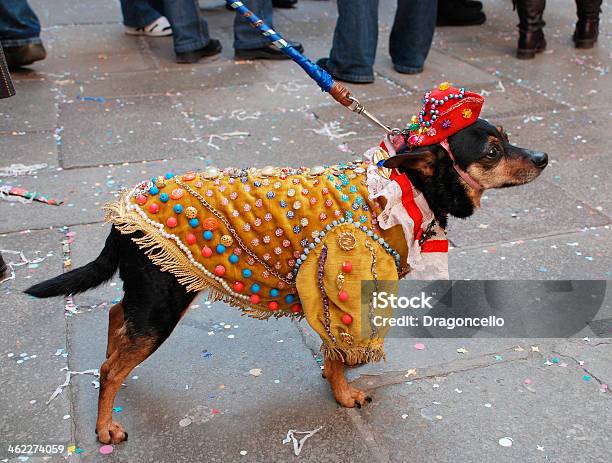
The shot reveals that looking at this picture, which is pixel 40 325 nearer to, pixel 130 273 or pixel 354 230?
pixel 130 273

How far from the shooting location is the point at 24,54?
6.82 meters

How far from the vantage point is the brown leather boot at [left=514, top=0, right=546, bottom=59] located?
7.16m

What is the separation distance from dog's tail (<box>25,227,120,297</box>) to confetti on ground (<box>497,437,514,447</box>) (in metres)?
1.59

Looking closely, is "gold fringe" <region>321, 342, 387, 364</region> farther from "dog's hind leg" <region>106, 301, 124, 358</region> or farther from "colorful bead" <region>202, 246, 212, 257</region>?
"dog's hind leg" <region>106, 301, 124, 358</region>

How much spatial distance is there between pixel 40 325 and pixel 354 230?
5.50 ft

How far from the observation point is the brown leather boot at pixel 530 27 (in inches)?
282

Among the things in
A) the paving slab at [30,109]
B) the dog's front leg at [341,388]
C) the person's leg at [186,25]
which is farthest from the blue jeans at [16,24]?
the dog's front leg at [341,388]

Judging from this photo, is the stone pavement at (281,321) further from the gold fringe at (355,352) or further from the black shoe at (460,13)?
the black shoe at (460,13)

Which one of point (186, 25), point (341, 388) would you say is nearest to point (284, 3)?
point (186, 25)

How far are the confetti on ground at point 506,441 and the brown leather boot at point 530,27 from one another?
5571mm

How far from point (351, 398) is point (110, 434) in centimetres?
95

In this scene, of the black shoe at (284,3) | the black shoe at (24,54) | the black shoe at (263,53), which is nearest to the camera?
the black shoe at (24,54)

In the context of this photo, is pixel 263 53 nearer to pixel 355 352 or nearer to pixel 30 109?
pixel 30 109

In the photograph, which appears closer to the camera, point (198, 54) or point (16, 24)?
point (16, 24)
